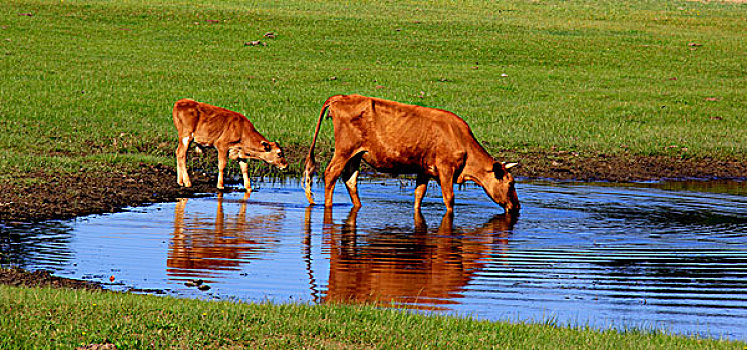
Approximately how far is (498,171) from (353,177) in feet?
7.87

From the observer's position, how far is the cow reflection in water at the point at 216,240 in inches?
432

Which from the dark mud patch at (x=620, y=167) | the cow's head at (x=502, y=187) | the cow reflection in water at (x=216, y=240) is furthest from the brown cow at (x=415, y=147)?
the dark mud patch at (x=620, y=167)

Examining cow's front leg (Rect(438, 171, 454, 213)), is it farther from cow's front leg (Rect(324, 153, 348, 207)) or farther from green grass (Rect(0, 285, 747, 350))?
green grass (Rect(0, 285, 747, 350))

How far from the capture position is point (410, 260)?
1159 cm

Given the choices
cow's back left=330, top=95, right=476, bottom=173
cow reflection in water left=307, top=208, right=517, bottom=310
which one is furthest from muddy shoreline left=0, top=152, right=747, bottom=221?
cow reflection in water left=307, top=208, right=517, bottom=310

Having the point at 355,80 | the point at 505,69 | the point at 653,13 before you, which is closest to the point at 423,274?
the point at 355,80

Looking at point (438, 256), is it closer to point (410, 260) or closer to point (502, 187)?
point (410, 260)

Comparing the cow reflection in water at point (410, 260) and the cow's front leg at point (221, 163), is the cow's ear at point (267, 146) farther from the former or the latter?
the cow reflection in water at point (410, 260)

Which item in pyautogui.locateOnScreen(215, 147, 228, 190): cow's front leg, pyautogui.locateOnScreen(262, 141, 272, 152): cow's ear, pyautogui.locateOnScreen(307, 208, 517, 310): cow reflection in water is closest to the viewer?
pyautogui.locateOnScreen(307, 208, 517, 310): cow reflection in water

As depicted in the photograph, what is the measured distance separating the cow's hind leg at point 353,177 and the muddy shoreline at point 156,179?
2.73m

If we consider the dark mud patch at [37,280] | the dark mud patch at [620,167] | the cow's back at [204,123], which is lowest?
the dark mud patch at [620,167]

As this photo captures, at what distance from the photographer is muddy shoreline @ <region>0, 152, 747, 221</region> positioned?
14.3 meters

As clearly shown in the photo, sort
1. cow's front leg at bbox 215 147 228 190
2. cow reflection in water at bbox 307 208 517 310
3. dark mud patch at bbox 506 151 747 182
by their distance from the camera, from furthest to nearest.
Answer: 1. dark mud patch at bbox 506 151 747 182
2. cow's front leg at bbox 215 147 228 190
3. cow reflection in water at bbox 307 208 517 310

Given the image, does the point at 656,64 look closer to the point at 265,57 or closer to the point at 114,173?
the point at 265,57
